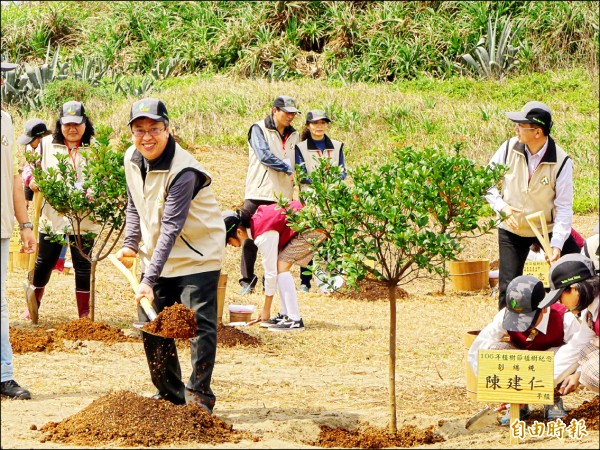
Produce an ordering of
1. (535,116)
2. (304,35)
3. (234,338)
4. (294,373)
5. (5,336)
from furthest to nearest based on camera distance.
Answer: (304,35)
(234,338)
(294,373)
(535,116)
(5,336)

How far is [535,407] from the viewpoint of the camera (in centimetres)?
639

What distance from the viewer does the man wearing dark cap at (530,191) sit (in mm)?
7488

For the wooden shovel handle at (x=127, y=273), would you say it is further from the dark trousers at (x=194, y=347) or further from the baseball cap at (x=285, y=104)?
the baseball cap at (x=285, y=104)

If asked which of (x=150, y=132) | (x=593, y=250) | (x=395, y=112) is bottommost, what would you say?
(x=593, y=250)

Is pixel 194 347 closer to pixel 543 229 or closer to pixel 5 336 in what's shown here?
pixel 5 336

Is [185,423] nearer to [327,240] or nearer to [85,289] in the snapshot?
[327,240]

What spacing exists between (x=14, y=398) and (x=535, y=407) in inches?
128

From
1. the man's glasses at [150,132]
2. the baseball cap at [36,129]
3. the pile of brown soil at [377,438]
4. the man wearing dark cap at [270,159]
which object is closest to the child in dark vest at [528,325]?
the pile of brown soil at [377,438]

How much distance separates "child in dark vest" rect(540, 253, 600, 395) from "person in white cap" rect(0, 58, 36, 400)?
3151mm

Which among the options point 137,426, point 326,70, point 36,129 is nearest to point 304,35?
point 326,70

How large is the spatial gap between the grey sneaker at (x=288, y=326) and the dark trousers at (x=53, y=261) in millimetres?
1736

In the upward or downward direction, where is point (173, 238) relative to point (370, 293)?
upward

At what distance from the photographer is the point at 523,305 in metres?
5.93

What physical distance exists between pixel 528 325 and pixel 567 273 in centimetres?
41
